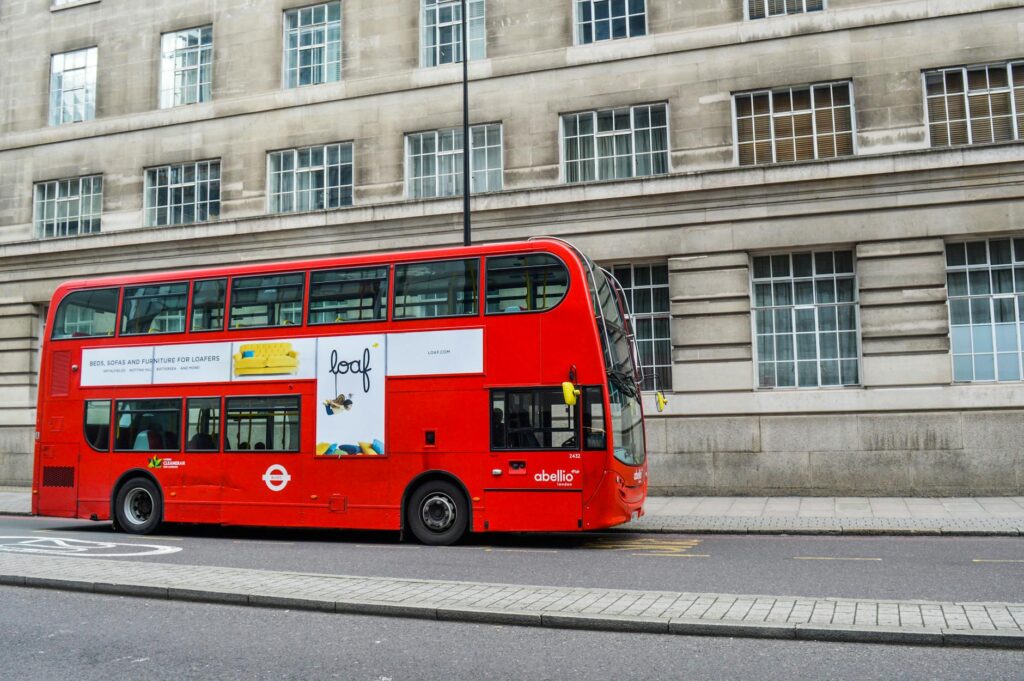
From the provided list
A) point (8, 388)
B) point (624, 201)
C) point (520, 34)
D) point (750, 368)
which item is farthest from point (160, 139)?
point (750, 368)

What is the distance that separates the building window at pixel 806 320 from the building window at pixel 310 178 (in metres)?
10.1

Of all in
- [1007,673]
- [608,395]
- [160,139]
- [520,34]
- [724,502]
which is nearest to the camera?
[1007,673]

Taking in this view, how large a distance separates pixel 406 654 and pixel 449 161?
16.4 m

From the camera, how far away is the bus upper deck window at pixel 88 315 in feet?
49.2

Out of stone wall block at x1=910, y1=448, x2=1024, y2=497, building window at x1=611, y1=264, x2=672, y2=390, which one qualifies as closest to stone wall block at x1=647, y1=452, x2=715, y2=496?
building window at x1=611, y1=264, x2=672, y2=390

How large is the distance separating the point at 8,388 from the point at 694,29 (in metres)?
19.9

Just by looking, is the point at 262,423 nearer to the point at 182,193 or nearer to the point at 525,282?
the point at 525,282

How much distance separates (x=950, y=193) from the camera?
17828mm

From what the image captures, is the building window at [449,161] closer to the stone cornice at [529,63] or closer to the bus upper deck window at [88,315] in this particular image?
the stone cornice at [529,63]

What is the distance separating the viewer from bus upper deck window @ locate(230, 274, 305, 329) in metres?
13.8

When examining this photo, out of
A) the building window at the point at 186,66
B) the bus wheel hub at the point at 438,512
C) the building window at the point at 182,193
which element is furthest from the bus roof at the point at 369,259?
the building window at the point at 186,66

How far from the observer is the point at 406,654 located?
20.9ft

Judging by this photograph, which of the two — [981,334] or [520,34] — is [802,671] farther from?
[520,34]

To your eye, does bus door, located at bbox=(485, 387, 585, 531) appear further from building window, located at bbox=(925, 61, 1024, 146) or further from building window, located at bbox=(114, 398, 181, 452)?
building window, located at bbox=(925, 61, 1024, 146)
